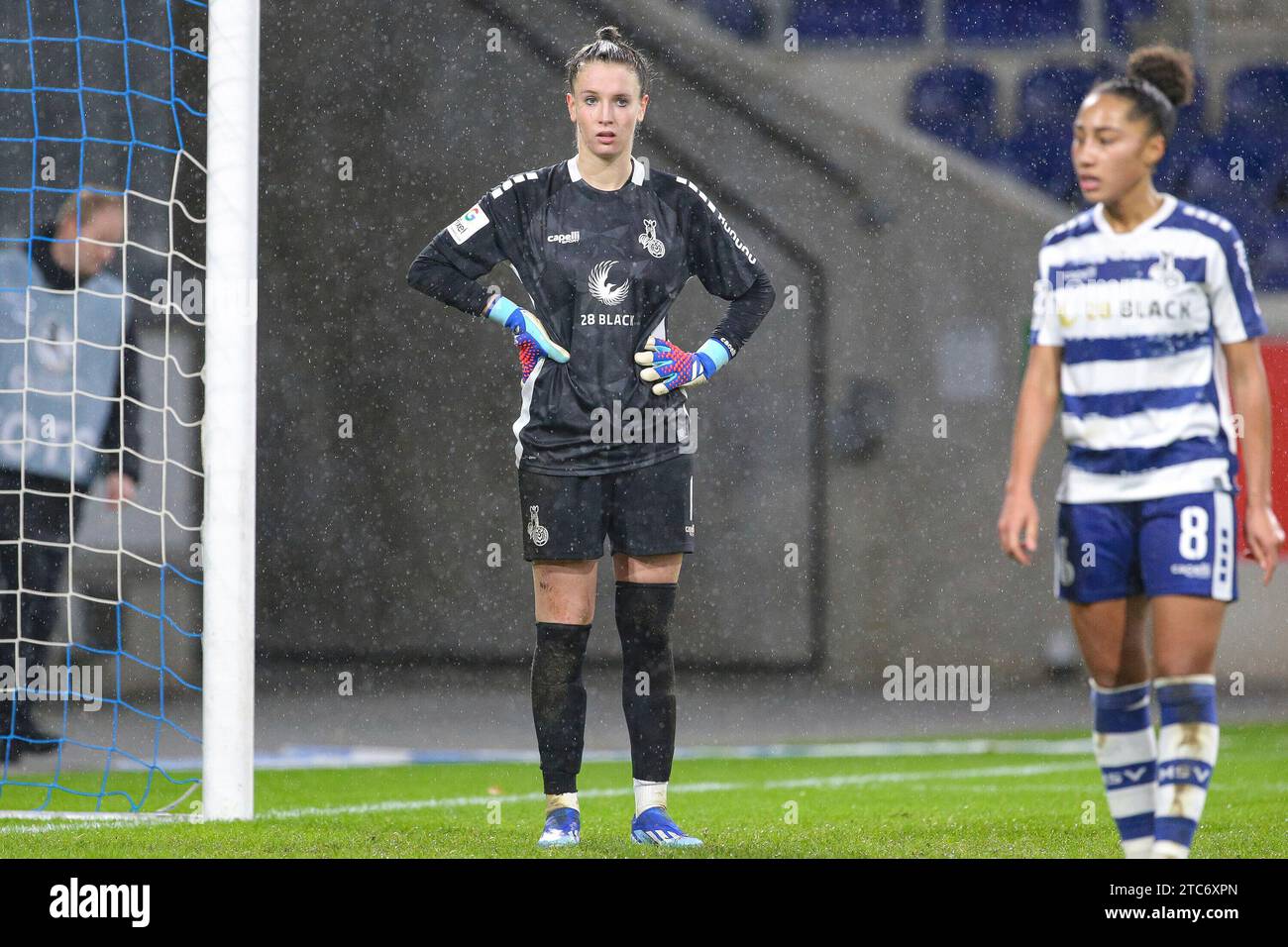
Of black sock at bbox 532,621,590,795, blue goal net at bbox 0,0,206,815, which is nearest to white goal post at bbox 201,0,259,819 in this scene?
blue goal net at bbox 0,0,206,815

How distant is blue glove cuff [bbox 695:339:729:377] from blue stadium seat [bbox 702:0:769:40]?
5917 millimetres

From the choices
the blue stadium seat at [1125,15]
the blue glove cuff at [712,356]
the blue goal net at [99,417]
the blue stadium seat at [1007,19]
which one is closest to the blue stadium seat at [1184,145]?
the blue stadium seat at [1125,15]

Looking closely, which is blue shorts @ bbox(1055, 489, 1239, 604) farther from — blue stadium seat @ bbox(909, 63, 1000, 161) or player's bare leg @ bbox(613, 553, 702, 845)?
blue stadium seat @ bbox(909, 63, 1000, 161)

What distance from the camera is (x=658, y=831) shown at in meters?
3.60

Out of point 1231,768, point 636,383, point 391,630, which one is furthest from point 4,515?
point 1231,768

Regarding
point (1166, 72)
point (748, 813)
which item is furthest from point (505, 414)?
point (1166, 72)

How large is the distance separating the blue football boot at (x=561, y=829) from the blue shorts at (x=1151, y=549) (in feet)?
4.00

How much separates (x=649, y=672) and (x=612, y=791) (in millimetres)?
1784

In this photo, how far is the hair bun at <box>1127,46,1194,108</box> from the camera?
300 centimetres

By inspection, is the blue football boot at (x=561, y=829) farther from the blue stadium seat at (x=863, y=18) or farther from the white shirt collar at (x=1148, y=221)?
the blue stadium seat at (x=863, y=18)

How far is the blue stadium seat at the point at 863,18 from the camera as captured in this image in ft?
32.9

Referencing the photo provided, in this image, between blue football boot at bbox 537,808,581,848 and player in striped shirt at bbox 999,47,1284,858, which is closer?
player in striped shirt at bbox 999,47,1284,858

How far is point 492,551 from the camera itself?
7941mm

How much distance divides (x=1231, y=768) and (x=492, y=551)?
3550mm
